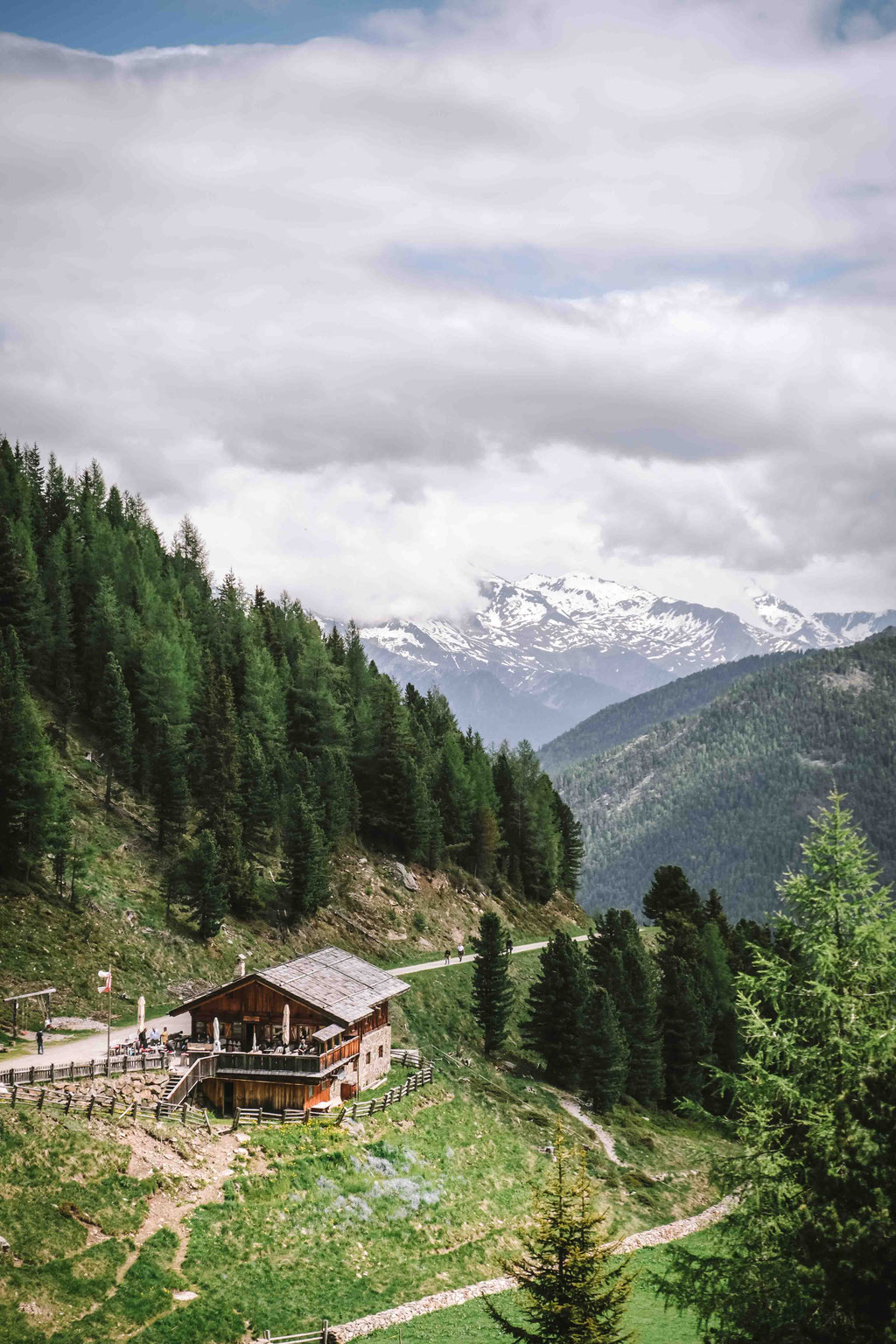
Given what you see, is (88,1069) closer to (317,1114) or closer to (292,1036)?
(317,1114)

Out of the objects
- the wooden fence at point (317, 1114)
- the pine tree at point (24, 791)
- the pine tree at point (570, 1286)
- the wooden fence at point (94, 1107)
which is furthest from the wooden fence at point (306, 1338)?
the pine tree at point (24, 791)

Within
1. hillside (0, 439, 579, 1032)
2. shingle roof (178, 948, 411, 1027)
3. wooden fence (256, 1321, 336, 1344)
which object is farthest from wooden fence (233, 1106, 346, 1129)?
hillside (0, 439, 579, 1032)

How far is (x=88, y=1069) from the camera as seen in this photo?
46156 millimetres

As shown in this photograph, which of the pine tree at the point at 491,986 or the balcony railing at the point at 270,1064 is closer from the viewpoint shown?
the balcony railing at the point at 270,1064

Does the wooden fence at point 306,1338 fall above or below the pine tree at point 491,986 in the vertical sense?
below

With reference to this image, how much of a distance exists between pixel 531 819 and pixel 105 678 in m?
55.6

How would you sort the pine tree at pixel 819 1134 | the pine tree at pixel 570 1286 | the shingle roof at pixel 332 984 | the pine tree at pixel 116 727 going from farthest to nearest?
1. the pine tree at pixel 116 727
2. the shingle roof at pixel 332 984
3. the pine tree at pixel 570 1286
4. the pine tree at pixel 819 1134

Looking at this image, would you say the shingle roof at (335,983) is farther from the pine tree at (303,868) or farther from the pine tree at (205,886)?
the pine tree at (303,868)

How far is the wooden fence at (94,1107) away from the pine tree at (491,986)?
108 feet

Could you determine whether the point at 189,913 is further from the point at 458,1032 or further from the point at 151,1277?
the point at 151,1277

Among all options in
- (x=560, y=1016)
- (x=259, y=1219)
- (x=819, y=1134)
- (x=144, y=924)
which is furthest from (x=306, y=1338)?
(x=560, y=1016)

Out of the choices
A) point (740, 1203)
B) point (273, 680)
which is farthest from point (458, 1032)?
point (740, 1203)

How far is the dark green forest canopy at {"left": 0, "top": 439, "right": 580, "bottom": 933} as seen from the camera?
82.9 m

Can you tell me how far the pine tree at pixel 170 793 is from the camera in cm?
8294
